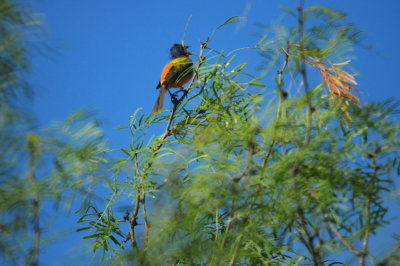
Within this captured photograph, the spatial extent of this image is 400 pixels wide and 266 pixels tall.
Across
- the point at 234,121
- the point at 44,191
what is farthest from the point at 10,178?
the point at 234,121

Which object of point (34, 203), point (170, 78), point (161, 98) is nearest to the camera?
point (34, 203)

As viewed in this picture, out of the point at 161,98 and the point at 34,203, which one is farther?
the point at 161,98

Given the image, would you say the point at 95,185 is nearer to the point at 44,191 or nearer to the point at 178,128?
the point at 44,191

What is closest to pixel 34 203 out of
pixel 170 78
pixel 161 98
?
pixel 170 78

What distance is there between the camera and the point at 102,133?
742 millimetres

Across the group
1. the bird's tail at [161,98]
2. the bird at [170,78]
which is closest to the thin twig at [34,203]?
the bird at [170,78]

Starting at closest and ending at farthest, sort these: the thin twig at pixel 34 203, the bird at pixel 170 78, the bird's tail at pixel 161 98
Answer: the thin twig at pixel 34 203
the bird at pixel 170 78
the bird's tail at pixel 161 98

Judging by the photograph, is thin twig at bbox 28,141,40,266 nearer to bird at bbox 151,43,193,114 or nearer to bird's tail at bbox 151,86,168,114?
bird at bbox 151,43,193,114

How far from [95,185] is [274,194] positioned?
34 centimetres

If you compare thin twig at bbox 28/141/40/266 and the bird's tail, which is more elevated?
the bird's tail

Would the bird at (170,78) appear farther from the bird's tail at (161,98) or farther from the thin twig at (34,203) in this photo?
the thin twig at (34,203)

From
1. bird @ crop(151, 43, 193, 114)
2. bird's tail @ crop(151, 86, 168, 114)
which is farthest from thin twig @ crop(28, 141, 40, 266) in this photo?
bird's tail @ crop(151, 86, 168, 114)

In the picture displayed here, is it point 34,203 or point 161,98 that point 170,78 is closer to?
point 161,98

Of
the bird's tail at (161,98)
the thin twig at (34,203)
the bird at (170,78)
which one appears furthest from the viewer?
the bird's tail at (161,98)
